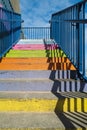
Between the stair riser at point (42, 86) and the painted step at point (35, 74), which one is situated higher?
the painted step at point (35, 74)

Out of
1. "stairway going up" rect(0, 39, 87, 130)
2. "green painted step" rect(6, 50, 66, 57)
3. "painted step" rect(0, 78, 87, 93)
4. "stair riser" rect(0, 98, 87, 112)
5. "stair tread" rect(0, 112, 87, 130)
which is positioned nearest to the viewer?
"stair tread" rect(0, 112, 87, 130)

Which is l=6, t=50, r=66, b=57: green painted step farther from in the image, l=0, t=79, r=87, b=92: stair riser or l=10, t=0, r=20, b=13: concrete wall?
l=10, t=0, r=20, b=13: concrete wall

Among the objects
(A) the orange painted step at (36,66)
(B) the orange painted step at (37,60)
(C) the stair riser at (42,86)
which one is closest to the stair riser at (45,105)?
(C) the stair riser at (42,86)

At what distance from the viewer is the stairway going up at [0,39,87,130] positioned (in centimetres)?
482

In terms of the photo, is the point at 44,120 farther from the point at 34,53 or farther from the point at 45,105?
the point at 34,53

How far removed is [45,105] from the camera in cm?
541

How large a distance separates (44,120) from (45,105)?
492mm

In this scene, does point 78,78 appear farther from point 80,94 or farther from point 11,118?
point 11,118

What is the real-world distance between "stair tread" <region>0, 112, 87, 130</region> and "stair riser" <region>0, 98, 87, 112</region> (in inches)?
4.6

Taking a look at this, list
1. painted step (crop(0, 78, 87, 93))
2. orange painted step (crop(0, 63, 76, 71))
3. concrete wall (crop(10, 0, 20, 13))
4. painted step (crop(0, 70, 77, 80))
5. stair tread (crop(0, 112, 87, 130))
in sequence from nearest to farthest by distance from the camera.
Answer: stair tread (crop(0, 112, 87, 130)), painted step (crop(0, 78, 87, 93)), painted step (crop(0, 70, 77, 80)), orange painted step (crop(0, 63, 76, 71)), concrete wall (crop(10, 0, 20, 13))

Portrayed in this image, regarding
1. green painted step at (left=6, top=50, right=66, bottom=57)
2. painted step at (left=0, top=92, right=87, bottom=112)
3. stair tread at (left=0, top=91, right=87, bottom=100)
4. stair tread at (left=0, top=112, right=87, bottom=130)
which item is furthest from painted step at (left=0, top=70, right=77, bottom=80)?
green painted step at (left=6, top=50, right=66, bottom=57)

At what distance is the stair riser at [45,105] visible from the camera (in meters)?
5.39

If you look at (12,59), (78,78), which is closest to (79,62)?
(78,78)

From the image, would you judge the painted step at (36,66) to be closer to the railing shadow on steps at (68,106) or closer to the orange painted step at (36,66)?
the orange painted step at (36,66)
